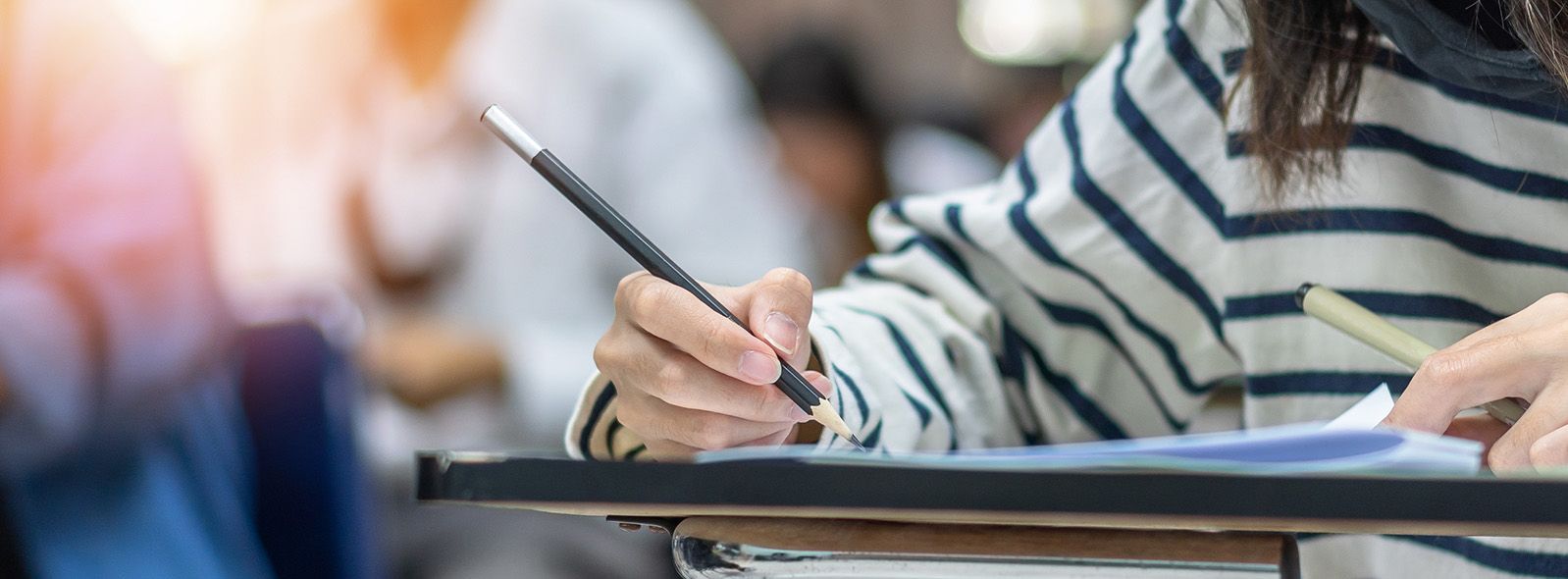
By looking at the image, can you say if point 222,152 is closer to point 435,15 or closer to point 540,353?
point 435,15

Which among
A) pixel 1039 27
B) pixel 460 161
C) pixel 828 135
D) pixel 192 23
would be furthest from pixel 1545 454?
pixel 1039 27

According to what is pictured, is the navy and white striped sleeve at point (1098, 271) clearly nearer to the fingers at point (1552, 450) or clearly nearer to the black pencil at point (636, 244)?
the black pencil at point (636, 244)

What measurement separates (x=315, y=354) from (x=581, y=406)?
0.41 meters

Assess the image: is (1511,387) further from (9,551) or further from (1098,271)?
(9,551)

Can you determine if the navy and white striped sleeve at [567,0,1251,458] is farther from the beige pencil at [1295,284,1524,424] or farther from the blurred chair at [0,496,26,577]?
the blurred chair at [0,496,26,577]

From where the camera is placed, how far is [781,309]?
1.67 ft

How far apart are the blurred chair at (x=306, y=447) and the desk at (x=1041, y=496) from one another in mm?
606

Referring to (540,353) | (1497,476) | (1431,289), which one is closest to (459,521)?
(540,353)

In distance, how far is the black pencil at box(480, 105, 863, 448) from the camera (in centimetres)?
50

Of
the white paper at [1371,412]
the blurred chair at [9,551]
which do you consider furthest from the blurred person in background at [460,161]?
the white paper at [1371,412]

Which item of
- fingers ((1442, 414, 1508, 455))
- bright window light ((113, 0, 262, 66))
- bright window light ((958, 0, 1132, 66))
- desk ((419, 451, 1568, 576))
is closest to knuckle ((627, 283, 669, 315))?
→ desk ((419, 451, 1568, 576))

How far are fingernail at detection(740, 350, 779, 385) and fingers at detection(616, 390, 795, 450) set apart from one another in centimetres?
4

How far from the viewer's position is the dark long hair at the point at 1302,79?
60cm

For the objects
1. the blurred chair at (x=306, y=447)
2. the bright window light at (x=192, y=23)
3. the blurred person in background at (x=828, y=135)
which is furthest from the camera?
the blurred person in background at (x=828, y=135)
